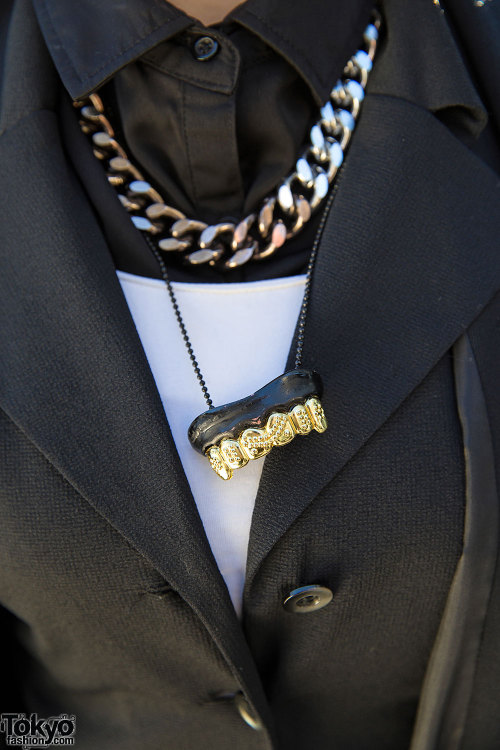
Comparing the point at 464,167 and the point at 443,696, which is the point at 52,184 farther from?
the point at 443,696

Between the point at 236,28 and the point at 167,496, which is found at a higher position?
the point at 236,28

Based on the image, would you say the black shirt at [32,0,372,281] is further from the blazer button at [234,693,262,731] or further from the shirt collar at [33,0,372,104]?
the blazer button at [234,693,262,731]

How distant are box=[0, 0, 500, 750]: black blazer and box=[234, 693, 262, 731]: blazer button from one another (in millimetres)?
19

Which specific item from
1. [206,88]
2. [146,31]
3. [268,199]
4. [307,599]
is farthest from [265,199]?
[307,599]

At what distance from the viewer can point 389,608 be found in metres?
0.98

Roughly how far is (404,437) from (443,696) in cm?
42

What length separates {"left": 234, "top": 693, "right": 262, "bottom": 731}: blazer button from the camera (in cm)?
103

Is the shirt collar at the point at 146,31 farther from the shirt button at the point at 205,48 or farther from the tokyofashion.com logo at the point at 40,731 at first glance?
the tokyofashion.com logo at the point at 40,731

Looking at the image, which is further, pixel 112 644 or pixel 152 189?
pixel 152 189

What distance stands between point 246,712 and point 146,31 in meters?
1.00

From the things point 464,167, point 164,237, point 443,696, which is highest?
point 464,167

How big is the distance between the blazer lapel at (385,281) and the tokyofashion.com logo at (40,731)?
0.47 m

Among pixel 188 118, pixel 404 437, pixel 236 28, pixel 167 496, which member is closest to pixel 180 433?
pixel 167 496

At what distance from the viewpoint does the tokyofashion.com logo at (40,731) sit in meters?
1.13
